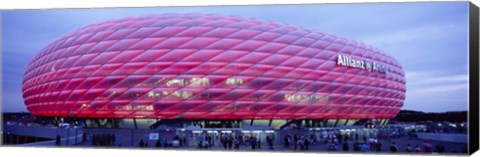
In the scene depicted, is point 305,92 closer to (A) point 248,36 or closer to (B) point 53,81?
(A) point 248,36

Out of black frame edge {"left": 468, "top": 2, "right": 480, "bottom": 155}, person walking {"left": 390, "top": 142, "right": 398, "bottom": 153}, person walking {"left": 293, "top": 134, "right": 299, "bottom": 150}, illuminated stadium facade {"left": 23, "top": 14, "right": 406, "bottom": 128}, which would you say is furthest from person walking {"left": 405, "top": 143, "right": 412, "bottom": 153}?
illuminated stadium facade {"left": 23, "top": 14, "right": 406, "bottom": 128}

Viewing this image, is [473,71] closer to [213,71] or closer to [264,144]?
[264,144]

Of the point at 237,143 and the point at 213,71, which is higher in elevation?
the point at 213,71

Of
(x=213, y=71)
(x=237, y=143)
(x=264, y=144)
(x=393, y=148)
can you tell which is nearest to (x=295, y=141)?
(x=264, y=144)

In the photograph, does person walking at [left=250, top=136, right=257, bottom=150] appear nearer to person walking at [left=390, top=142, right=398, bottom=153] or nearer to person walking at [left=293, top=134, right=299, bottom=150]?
person walking at [left=293, top=134, right=299, bottom=150]

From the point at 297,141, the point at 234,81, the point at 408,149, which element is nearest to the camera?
the point at 408,149

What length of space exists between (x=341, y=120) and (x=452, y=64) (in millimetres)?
9903

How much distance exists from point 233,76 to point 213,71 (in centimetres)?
132

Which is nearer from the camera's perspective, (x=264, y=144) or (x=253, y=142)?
(x=253, y=142)

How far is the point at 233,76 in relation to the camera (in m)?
33.3

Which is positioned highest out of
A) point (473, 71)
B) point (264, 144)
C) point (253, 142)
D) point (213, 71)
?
point (213, 71)

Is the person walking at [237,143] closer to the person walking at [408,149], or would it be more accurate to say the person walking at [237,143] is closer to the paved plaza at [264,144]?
the paved plaza at [264,144]

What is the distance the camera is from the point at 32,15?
2998 cm

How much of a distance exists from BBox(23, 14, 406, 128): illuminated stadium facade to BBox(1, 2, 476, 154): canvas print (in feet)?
0.24
